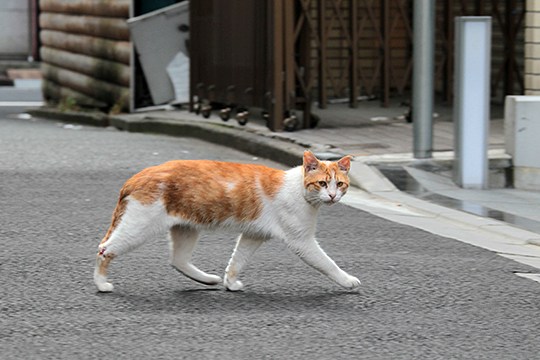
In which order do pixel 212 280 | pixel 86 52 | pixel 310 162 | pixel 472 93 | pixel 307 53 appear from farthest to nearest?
pixel 86 52
pixel 307 53
pixel 472 93
pixel 212 280
pixel 310 162

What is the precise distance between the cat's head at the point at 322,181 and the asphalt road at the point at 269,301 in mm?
519

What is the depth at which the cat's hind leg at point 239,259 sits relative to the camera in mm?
7109

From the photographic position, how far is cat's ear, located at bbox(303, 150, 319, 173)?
6.88 meters

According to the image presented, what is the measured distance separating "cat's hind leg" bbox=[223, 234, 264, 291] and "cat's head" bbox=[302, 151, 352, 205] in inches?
15.9

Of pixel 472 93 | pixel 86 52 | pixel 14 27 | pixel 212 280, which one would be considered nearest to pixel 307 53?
pixel 472 93

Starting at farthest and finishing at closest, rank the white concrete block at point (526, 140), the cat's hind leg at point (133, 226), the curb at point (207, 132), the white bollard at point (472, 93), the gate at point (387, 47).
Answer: the gate at point (387, 47) → the curb at point (207, 132) → the white concrete block at point (526, 140) → the white bollard at point (472, 93) → the cat's hind leg at point (133, 226)

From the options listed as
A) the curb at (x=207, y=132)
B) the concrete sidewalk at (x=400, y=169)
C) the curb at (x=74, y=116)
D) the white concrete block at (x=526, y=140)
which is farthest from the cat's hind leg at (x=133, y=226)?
the curb at (x=74, y=116)

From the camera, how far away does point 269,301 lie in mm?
6941

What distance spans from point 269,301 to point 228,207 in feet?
1.66

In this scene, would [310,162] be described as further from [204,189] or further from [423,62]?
[423,62]

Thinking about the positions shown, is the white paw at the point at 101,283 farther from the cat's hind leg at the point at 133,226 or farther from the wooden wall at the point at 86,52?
the wooden wall at the point at 86,52

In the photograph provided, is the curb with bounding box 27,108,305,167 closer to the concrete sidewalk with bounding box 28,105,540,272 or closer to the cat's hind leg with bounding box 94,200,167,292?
the concrete sidewalk with bounding box 28,105,540,272

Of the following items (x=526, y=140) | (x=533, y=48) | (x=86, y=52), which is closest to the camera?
(x=526, y=140)

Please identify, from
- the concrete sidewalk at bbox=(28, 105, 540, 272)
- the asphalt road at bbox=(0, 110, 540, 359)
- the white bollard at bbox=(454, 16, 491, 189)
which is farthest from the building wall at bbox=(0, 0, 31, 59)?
the asphalt road at bbox=(0, 110, 540, 359)
